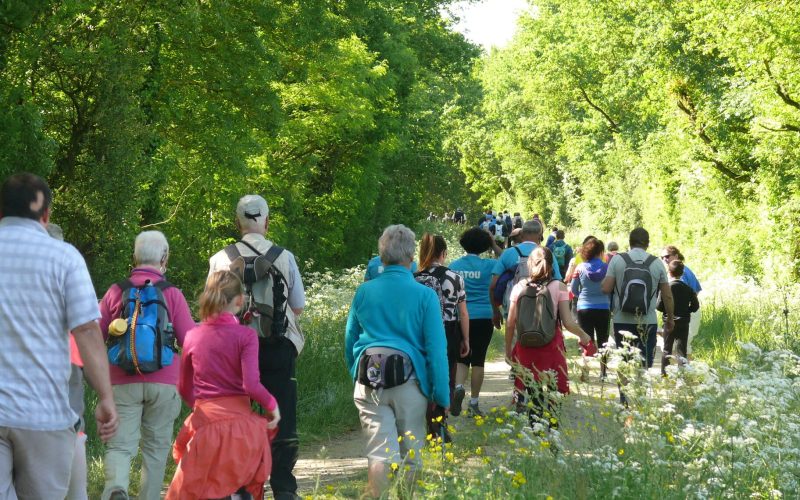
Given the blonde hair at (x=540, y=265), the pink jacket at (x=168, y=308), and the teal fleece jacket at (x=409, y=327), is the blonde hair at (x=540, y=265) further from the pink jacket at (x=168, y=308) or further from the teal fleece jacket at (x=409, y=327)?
the pink jacket at (x=168, y=308)

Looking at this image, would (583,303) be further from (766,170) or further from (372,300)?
(766,170)

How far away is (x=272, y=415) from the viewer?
20.1 ft

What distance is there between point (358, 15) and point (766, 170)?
935 centimetres

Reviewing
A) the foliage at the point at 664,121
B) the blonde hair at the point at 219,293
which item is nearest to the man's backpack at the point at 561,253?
the foliage at the point at 664,121

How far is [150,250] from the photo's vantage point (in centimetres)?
664

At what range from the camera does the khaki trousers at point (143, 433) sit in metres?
6.50

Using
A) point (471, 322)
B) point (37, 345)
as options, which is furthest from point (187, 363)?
point (471, 322)

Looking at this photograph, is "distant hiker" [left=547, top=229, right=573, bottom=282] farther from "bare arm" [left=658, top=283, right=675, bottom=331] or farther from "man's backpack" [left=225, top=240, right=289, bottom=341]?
"man's backpack" [left=225, top=240, right=289, bottom=341]

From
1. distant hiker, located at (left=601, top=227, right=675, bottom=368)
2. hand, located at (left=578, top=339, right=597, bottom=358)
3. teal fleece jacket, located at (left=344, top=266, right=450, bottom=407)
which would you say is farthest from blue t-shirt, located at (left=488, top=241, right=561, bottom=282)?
teal fleece jacket, located at (left=344, top=266, right=450, bottom=407)

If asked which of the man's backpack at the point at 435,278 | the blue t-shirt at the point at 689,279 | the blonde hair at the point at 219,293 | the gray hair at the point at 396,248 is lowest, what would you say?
the blue t-shirt at the point at 689,279

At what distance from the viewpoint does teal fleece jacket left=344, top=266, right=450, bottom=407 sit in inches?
251

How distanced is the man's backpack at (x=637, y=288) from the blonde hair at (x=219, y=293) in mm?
5502

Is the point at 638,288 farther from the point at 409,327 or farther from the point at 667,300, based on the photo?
the point at 409,327

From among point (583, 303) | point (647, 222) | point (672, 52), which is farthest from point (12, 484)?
point (647, 222)
